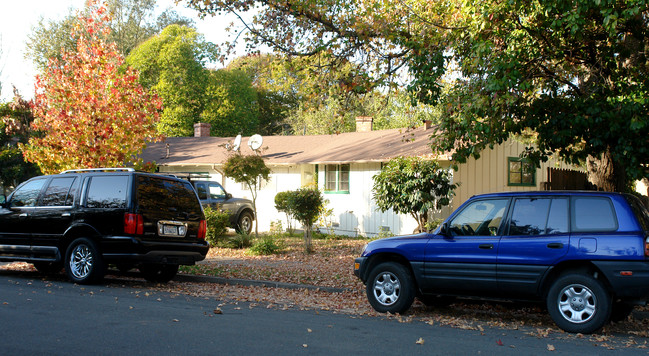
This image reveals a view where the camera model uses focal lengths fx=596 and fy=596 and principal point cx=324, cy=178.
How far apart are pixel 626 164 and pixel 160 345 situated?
775 cm

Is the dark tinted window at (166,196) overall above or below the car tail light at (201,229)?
above

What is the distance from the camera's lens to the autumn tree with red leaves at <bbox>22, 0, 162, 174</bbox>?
47.7 ft

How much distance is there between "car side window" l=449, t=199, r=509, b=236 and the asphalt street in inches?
51.4

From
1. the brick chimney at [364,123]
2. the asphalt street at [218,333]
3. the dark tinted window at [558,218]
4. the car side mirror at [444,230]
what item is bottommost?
the asphalt street at [218,333]

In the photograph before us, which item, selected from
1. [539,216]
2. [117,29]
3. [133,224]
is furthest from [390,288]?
[117,29]

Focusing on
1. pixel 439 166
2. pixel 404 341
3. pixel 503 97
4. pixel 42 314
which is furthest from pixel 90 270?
pixel 439 166

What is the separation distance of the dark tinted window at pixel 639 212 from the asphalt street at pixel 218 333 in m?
1.50

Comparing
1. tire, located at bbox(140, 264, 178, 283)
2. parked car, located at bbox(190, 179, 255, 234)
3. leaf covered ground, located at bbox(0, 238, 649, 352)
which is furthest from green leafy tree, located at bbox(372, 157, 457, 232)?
tire, located at bbox(140, 264, 178, 283)

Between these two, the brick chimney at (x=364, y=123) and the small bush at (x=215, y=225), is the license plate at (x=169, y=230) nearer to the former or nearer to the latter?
the small bush at (x=215, y=225)

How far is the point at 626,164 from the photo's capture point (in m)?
9.68

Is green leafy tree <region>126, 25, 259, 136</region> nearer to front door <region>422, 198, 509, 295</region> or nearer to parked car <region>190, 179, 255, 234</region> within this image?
parked car <region>190, 179, 255, 234</region>

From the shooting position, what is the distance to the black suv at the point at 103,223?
392 inches

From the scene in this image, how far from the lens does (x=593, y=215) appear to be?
7145 mm

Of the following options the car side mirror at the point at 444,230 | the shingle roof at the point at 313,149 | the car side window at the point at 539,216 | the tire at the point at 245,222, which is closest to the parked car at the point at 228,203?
the tire at the point at 245,222
